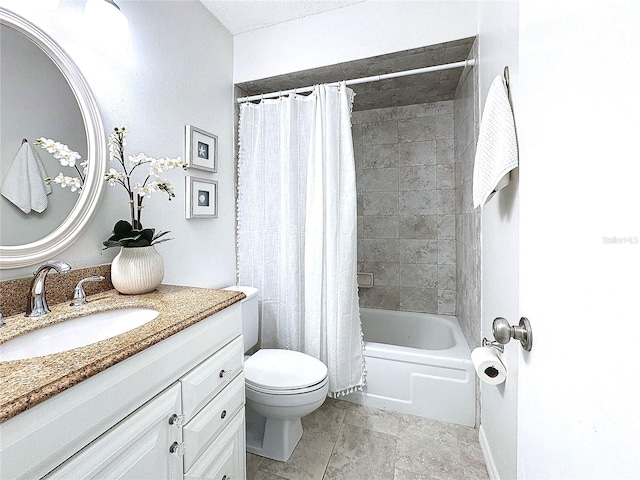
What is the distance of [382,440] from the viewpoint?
1620mm

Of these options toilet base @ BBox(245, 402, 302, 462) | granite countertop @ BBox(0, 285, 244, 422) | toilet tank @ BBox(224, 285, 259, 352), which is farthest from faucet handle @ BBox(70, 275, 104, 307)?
toilet base @ BBox(245, 402, 302, 462)

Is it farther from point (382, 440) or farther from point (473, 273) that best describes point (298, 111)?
point (382, 440)

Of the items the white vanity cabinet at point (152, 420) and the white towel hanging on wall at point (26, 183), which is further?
the white towel hanging on wall at point (26, 183)

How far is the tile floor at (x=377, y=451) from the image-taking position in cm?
141

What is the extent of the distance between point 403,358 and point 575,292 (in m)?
1.53

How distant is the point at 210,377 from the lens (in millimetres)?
967

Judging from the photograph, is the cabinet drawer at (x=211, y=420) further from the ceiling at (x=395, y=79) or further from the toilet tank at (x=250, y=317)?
the ceiling at (x=395, y=79)

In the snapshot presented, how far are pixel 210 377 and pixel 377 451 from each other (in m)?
1.10

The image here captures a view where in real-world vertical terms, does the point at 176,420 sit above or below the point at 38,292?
below

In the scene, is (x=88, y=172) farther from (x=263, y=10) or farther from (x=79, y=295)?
(x=263, y=10)

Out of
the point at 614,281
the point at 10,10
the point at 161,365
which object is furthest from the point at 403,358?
the point at 10,10

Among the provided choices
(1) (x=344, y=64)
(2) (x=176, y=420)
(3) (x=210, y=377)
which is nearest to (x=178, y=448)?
(2) (x=176, y=420)

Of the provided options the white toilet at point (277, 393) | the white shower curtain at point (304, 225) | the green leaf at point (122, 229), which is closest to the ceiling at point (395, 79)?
the white shower curtain at point (304, 225)

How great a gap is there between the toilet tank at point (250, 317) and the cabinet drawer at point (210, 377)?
22.6 inches
